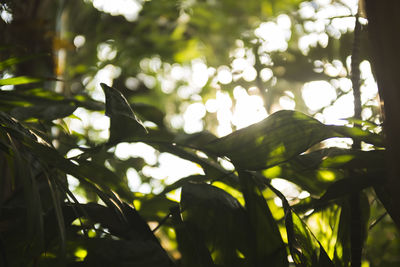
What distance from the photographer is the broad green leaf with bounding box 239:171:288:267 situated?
36 cm

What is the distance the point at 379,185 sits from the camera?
38 cm

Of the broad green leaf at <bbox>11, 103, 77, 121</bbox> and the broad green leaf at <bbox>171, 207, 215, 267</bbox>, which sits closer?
the broad green leaf at <bbox>171, 207, 215, 267</bbox>

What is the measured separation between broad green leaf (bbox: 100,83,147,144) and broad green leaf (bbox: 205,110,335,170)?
0.09 meters

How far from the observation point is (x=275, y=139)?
37 centimetres

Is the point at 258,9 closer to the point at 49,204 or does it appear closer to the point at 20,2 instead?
the point at 20,2

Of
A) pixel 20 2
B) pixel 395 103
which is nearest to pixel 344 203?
pixel 395 103

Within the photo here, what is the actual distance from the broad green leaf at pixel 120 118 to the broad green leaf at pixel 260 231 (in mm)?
114

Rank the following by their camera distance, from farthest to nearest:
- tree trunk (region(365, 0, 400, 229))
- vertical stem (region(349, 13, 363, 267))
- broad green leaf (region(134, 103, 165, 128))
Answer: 1. broad green leaf (region(134, 103, 165, 128))
2. vertical stem (region(349, 13, 363, 267))
3. tree trunk (region(365, 0, 400, 229))

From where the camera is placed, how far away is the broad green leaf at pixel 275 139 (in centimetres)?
35

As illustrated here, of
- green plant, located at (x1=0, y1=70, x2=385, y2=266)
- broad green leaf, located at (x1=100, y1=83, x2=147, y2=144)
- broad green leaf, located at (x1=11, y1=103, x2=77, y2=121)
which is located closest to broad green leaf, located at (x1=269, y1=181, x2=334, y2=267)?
green plant, located at (x1=0, y1=70, x2=385, y2=266)

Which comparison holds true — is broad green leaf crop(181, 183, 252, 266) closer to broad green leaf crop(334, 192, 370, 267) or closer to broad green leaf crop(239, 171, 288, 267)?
broad green leaf crop(239, 171, 288, 267)

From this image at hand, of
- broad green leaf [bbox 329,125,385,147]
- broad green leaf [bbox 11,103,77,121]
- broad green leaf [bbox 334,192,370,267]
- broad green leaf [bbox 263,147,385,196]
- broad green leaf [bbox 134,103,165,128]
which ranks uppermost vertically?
broad green leaf [bbox 11,103,77,121]

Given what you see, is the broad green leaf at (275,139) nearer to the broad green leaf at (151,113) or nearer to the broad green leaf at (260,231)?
the broad green leaf at (260,231)

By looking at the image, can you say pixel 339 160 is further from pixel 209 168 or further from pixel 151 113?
pixel 151 113
